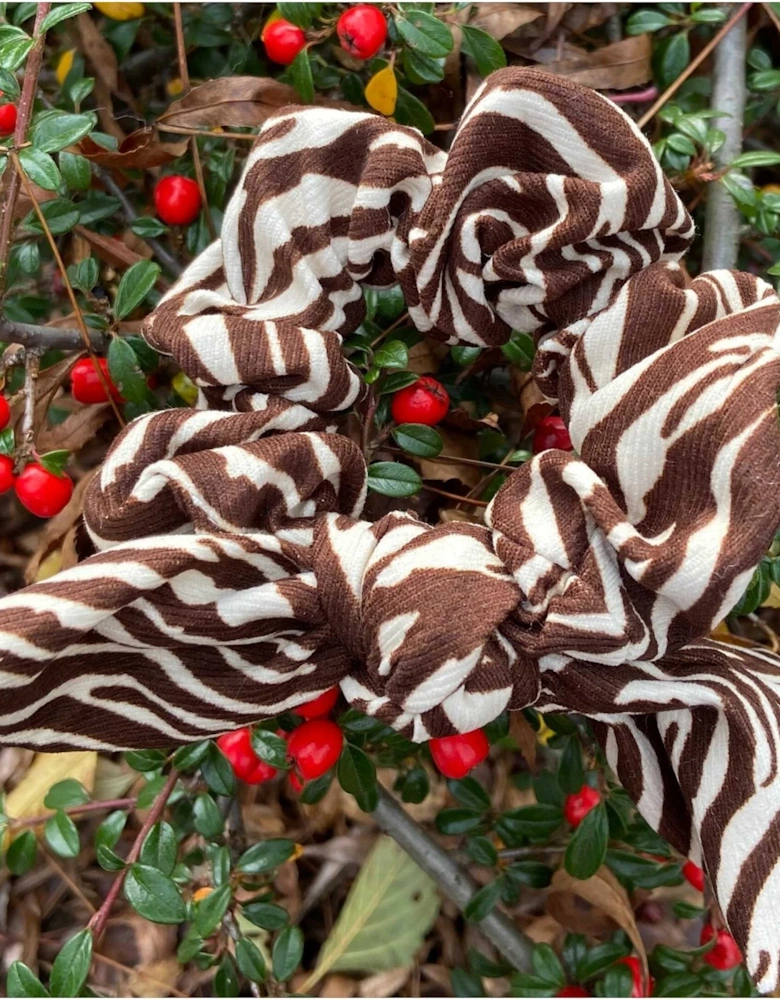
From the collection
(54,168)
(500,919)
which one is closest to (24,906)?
(500,919)

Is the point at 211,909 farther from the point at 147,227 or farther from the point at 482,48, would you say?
the point at 482,48

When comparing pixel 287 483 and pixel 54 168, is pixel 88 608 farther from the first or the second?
pixel 54 168

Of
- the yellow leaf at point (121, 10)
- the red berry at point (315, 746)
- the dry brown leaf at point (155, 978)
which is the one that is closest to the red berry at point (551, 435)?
the red berry at point (315, 746)

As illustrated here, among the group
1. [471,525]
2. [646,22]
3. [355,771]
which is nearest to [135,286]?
[471,525]

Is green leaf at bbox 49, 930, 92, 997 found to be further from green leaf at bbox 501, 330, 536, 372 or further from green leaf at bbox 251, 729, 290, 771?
green leaf at bbox 501, 330, 536, 372

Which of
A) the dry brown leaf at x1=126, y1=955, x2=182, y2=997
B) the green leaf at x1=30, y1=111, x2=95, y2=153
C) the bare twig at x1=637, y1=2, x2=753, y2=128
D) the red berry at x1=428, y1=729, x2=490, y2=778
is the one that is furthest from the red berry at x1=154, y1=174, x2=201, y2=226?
the dry brown leaf at x1=126, y1=955, x2=182, y2=997
